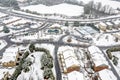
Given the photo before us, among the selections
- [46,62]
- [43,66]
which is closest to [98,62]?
[46,62]

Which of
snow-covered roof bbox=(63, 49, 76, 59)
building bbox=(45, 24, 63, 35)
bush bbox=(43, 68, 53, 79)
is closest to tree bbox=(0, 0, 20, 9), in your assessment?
building bbox=(45, 24, 63, 35)

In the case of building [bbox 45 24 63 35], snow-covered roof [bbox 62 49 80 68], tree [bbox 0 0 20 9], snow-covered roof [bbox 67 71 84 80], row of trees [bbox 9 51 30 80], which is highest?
tree [bbox 0 0 20 9]

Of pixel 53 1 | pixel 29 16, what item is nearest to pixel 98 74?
pixel 29 16

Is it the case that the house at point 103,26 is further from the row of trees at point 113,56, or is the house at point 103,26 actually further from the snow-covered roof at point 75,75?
the snow-covered roof at point 75,75

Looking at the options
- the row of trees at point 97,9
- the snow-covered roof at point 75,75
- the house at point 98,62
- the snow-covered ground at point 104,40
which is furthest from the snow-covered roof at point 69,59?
the row of trees at point 97,9

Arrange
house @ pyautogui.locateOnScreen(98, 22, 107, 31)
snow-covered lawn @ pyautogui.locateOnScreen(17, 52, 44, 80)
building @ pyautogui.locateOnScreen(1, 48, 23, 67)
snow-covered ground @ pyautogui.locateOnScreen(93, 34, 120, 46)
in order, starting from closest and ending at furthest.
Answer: snow-covered lawn @ pyautogui.locateOnScreen(17, 52, 44, 80), building @ pyautogui.locateOnScreen(1, 48, 23, 67), snow-covered ground @ pyautogui.locateOnScreen(93, 34, 120, 46), house @ pyautogui.locateOnScreen(98, 22, 107, 31)

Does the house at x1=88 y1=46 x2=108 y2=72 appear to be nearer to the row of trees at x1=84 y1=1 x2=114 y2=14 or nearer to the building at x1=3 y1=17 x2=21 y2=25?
the row of trees at x1=84 y1=1 x2=114 y2=14

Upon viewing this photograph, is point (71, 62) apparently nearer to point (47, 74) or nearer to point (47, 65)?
point (47, 65)
